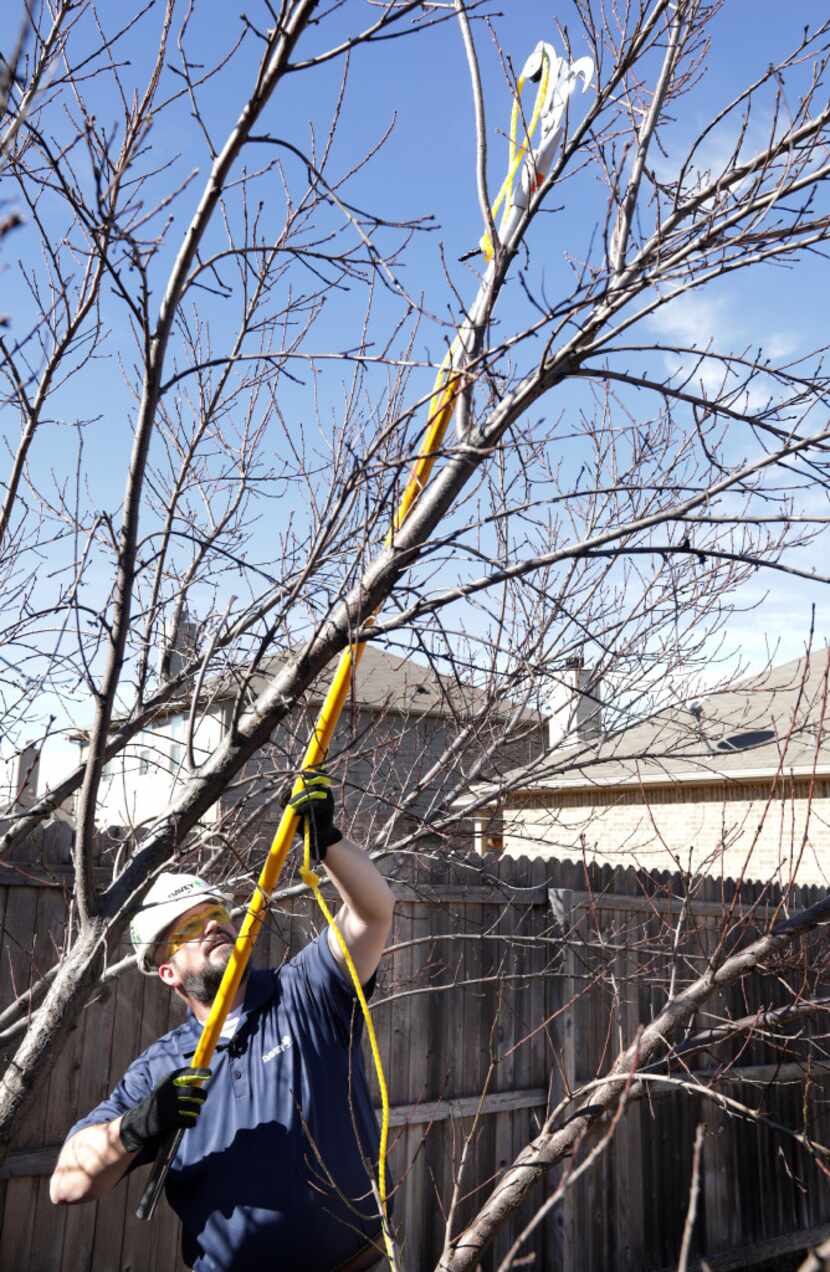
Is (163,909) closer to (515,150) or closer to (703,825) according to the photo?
(515,150)

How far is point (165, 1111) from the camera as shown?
9.18ft

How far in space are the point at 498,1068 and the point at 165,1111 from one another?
337 centimetres

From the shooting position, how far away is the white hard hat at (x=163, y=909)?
3209 mm

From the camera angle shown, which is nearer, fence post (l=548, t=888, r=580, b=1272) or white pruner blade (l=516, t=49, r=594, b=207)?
white pruner blade (l=516, t=49, r=594, b=207)

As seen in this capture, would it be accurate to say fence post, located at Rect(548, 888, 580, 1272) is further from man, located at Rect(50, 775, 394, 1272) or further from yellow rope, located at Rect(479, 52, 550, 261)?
yellow rope, located at Rect(479, 52, 550, 261)

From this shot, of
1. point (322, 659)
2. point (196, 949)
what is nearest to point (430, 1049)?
point (196, 949)

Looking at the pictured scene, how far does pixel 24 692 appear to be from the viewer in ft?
14.1

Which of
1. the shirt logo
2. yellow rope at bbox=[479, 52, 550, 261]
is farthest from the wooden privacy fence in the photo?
yellow rope at bbox=[479, 52, 550, 261]

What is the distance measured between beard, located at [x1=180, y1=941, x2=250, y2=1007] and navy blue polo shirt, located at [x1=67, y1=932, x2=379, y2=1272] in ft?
0.28

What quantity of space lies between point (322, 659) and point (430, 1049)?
360 cm

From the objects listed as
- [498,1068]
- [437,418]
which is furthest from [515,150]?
[498,1068]

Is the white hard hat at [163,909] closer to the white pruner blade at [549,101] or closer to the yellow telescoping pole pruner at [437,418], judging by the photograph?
the yellow telescoping pole pruner at [437,418]

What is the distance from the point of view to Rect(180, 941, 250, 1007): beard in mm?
3283

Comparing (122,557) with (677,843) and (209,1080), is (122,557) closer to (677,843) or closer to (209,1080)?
(209,1080)
